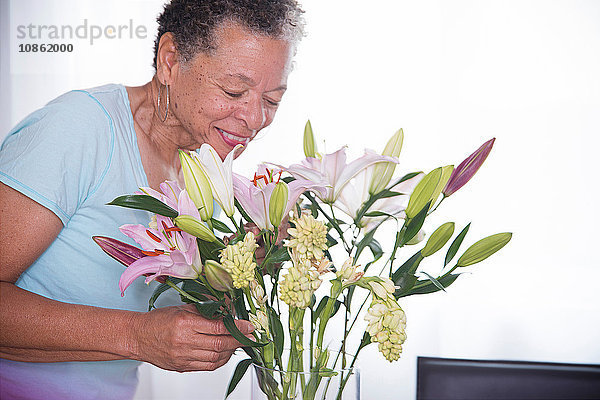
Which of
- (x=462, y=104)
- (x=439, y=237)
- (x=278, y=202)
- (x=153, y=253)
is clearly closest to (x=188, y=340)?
(x=153, y=253)

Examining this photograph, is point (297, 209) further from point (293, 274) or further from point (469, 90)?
point (469, 90)

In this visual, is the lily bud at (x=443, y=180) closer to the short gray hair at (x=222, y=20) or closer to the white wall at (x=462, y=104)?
the short gray hair at (x=222, y=20)

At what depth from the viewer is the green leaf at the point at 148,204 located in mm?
722

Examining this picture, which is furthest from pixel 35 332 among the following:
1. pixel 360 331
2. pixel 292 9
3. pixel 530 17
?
pixel 530 17

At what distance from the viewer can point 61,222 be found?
1014mm

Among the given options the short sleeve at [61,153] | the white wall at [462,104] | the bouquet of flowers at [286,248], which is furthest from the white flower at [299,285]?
the white wall at [462,104]

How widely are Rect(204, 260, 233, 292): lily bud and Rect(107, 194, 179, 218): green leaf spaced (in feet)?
0.34

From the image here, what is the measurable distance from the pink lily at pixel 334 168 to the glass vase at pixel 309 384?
0.22 m

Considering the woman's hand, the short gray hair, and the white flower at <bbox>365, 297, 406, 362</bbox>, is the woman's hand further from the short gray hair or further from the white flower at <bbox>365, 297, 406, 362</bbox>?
the short gray hair

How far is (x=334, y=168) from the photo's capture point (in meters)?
0.75

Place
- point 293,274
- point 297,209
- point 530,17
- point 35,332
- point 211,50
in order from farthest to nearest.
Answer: point 530,17
point 211,50
point 35,332
point 297,209
point 293,274

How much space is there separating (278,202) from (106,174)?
1.74 feet

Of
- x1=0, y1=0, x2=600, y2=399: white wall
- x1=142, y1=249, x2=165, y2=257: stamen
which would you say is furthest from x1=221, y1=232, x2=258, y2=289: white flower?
x1=0, y1=0, x2=600, y2=399: white wall

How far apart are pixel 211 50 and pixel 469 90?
0.86 m
